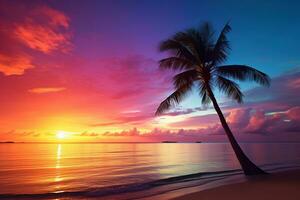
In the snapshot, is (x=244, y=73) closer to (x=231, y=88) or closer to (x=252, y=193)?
(x=231, y=88)

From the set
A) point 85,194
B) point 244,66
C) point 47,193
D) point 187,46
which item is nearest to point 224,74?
point 244,66

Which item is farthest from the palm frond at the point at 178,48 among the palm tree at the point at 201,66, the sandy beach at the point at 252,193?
the sandy beach at the point at 252,193

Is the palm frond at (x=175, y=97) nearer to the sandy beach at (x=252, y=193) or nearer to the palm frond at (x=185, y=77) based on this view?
the palm frond at (x=185, y=77)

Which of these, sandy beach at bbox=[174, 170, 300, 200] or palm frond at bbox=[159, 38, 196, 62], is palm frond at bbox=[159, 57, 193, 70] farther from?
sandy beach at bbox=[174, 170, 300, 200]

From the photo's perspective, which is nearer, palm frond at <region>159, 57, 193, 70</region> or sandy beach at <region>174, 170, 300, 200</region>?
sandy beach at <region>174, 170, 300, 200</region>

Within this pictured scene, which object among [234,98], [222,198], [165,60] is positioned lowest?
[222,198]

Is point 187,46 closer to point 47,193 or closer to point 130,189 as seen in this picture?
point 130,189

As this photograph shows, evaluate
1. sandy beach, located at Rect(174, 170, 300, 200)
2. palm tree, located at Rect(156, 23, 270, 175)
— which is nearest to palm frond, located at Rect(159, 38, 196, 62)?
palm tree, located at Rect(156, 23, 270, 175)

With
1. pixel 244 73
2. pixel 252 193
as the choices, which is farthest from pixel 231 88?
pixel 252 193

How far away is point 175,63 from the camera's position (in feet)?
63.5

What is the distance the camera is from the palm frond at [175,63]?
19.1 metres

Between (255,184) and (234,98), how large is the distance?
632cm

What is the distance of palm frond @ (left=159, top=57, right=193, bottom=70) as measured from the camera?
62.7 feet

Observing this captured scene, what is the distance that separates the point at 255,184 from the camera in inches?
549
